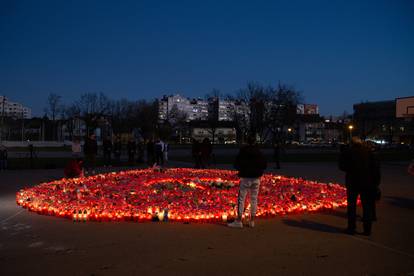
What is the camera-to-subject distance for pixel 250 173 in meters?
9.25

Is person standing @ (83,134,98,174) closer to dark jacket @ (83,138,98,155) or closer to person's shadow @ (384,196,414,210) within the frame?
dark jacket @ (83,138,98,155)

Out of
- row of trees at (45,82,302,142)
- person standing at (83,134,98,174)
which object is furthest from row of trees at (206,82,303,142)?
person standing at (83,134,98,174)

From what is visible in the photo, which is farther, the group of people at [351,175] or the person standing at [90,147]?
the person standing at [90,147]

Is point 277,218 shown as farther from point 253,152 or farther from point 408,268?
point 408,268

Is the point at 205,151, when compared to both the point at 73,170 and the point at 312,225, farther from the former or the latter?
the point at 312,225

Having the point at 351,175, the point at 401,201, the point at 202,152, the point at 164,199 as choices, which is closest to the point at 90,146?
the point at 202,152

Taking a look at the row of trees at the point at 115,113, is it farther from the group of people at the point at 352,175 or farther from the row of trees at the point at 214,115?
the group of people at the point at 352,175

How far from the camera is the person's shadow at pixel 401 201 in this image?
12.4 metres

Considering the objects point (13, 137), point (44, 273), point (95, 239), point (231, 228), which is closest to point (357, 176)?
point (231, 228)

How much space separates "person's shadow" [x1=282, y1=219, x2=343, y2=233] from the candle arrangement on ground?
2.75ft

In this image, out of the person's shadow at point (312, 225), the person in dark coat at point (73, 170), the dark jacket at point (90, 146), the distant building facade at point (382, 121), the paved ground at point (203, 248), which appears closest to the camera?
the paved ground at point (203, 248)

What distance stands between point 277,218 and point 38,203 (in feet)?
21.6

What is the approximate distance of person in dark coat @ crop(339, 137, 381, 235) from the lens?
874cm

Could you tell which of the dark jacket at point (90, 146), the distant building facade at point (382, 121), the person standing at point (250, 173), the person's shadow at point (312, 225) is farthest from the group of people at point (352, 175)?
the distant building facade at point (382, 121)
